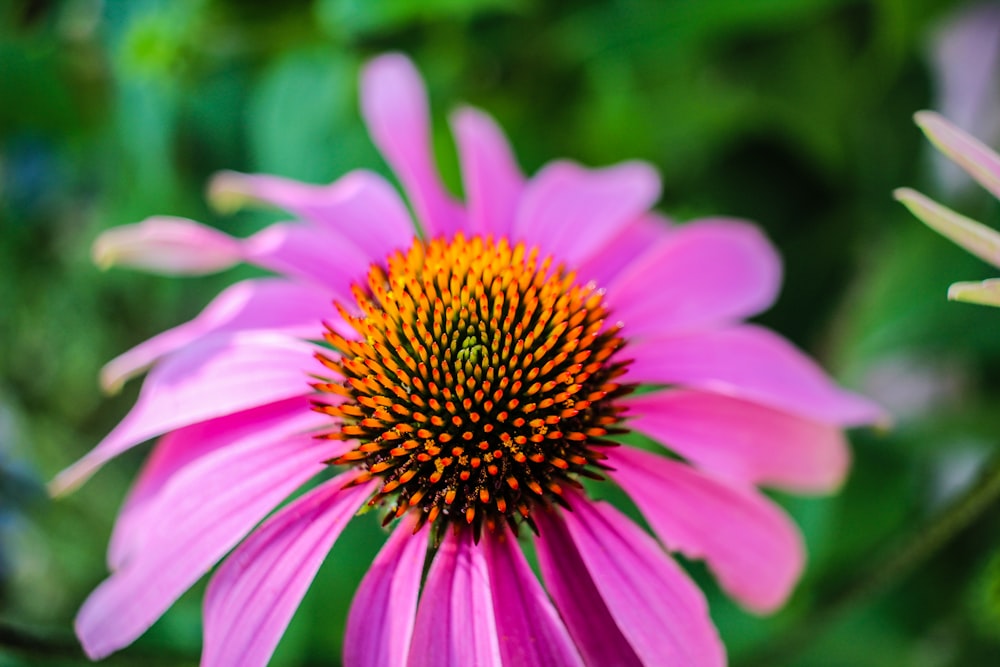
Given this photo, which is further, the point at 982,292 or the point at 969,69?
the point at 969,69

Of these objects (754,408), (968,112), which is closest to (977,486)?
(754,408)

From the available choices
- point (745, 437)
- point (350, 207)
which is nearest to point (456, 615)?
point (745, 437)

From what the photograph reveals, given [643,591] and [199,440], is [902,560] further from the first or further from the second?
[199,440]

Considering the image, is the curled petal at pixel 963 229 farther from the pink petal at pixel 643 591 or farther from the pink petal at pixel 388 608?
the pink petal at pixel 388 608

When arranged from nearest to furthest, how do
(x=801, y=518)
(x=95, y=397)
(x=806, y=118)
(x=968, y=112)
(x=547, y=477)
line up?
(x=547, y=477), (x=801, y=518), (x=806, y=118), (x=968, y=112), (x=95, y=397)

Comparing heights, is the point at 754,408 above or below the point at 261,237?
below

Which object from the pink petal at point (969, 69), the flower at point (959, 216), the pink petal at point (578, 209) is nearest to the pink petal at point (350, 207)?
the pink petal at point (578, 209)

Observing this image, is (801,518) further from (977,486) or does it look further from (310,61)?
(310,61)
